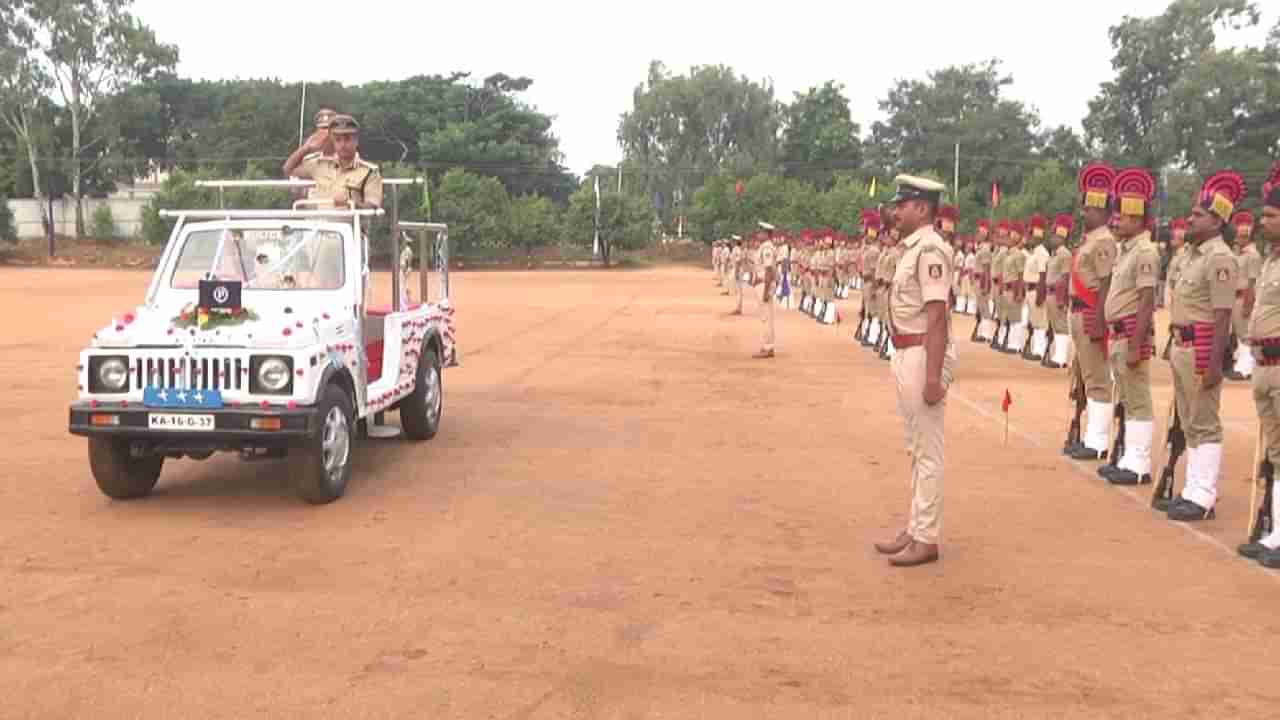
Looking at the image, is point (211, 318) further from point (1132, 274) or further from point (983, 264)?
point (983, 264)

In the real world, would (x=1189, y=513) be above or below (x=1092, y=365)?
below

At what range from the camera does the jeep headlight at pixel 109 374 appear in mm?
7152

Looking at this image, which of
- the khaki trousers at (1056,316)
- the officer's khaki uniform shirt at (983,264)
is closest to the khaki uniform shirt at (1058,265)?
the khaki trousers at (1056,316)

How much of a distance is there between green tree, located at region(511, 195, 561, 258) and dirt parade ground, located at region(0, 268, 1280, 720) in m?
56.6

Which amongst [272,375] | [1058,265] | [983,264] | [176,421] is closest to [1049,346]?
[1058,265]

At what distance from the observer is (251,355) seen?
280 inches

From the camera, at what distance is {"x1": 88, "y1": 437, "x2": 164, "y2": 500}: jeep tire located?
7.38 m

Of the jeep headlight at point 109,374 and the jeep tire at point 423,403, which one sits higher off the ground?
the jeep headlight at point 109,374

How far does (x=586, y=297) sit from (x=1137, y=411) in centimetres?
2822

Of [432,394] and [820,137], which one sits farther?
[820,137]

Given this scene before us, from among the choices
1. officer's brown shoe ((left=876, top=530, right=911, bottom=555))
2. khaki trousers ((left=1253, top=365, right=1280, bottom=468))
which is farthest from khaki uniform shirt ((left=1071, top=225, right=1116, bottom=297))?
officer's brown shoe ((left=876, top=530, right=911, bottom=555))

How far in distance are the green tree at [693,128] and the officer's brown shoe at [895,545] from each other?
264ft

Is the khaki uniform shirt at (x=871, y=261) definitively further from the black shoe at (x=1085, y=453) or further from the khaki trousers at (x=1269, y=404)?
the khaki trousers at (x=1269, y=404)

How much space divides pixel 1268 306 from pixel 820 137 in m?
83.2
